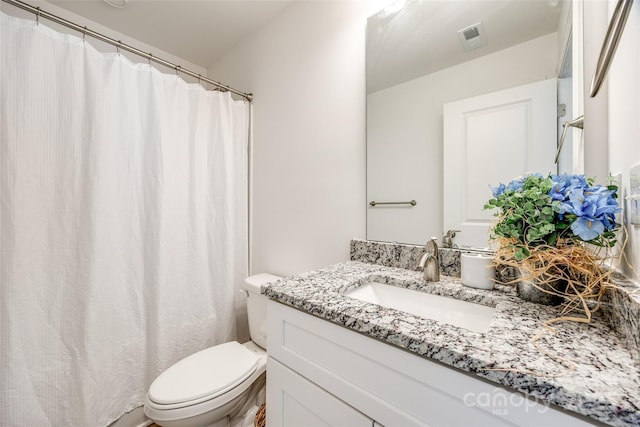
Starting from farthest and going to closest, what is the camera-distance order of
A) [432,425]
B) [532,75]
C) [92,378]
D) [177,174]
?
[177,174] < [92,378] < [532,75] < [432,425]

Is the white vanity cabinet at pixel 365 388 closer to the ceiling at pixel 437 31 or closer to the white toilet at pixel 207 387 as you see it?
the white toilet at pixel 207 387

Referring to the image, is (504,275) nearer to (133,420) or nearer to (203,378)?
(203,378)

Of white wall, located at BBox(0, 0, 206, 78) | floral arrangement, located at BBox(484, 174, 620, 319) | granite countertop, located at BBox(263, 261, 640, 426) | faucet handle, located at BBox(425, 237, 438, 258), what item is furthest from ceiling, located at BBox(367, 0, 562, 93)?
white wall, located at BBox(0, 0, 206, 78)

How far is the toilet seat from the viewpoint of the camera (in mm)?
1028

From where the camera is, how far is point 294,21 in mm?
1540

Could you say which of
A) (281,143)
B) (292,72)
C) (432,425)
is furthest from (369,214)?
(292,72)

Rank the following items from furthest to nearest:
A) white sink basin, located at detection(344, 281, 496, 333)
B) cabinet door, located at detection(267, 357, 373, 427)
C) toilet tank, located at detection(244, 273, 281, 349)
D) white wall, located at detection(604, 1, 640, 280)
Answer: toilet tank, located at detection(244, 273, 281, 349) → white sink basin, located at detection(344, 281, 496, 333) → cabinet door, located at detection(267, 357, 373, 427) → white wall, located at detection(604, 1, 640, 280)

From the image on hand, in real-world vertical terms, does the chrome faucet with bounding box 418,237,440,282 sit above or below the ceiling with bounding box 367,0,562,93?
below

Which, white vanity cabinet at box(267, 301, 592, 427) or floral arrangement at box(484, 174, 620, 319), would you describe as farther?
floral arrangement at box(484, 174, 620, 319)

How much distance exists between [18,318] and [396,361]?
1415 mm

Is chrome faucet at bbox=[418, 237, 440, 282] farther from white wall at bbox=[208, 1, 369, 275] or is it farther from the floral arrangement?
white wall at bbox=[208, 1, 369, 275]

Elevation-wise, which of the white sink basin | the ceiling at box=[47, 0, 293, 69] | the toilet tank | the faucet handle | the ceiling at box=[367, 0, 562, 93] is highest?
the ceiling at box=[47, 0, 293, 69]

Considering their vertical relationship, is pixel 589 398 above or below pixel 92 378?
above

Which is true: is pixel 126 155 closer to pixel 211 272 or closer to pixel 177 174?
pixel 177 174
